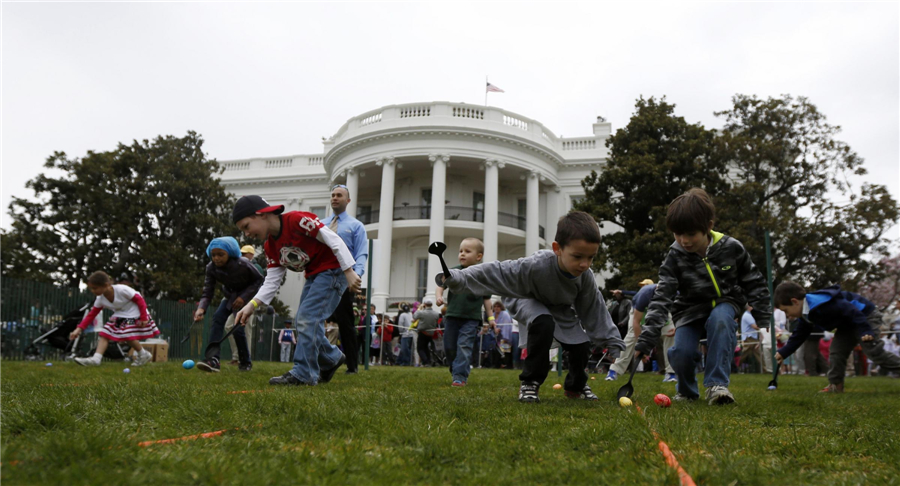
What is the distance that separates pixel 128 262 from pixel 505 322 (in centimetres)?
2096

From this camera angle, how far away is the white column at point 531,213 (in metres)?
32.9

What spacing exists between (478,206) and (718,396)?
3103 centimetres

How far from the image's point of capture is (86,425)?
8.32 ft

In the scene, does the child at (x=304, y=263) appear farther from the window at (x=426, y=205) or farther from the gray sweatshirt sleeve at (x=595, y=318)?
the window at (x=426, y=205)

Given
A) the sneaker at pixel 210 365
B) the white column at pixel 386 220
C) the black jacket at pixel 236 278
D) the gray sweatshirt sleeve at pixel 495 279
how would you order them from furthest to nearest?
the white column at pixel 386 220 → the black jacket at pixel 236 278 → the sneaker at pixel 210 365 → the gray sweatshirt sleeve at pixel 495 279

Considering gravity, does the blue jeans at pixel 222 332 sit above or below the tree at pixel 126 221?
below

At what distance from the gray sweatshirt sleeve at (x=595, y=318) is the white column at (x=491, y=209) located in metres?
26.0

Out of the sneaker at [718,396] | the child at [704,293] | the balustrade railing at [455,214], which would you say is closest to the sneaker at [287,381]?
the child at [704,293]

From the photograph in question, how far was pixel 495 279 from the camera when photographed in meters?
4.33

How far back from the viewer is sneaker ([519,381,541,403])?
14.4 feet

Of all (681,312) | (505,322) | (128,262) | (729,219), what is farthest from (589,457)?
(128,262)

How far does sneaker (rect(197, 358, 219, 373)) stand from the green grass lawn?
12.6ft

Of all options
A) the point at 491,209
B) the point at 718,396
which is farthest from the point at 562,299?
the point at 491,209

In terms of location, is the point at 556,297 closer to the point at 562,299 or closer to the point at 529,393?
the point at 562,299
